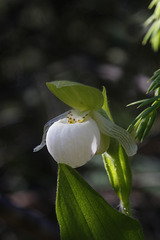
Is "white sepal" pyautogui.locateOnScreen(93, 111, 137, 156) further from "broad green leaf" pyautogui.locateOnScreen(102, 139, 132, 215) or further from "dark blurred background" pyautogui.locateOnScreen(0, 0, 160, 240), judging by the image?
"dark blurred background" pyautogui.locateOnScreen(0, 0, 160, 240)

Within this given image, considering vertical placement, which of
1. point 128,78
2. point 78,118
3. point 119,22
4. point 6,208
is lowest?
point 6,208

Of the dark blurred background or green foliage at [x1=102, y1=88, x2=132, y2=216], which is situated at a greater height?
green foliage at [x1=102, y1=88, x2=132, y2=216]

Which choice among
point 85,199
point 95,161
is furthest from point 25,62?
point 85,199

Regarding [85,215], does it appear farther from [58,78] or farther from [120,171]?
[58,78]

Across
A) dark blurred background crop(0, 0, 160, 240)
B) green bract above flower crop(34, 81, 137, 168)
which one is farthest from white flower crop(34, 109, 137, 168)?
dark blurred background crop(0, 0, 160, 240)

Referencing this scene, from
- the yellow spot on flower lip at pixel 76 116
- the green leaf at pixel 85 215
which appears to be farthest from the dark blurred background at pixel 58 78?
the green leaf at pixel 85 215

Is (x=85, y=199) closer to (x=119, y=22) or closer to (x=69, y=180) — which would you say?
(x=69, y=180)
